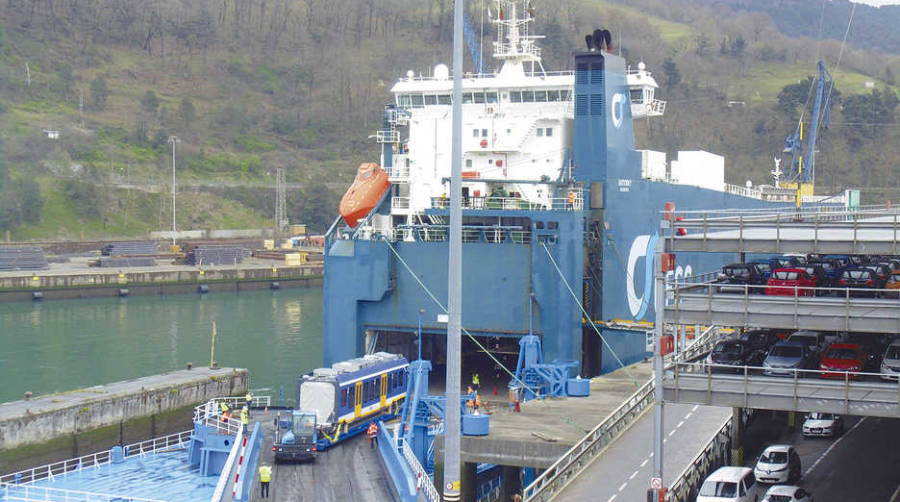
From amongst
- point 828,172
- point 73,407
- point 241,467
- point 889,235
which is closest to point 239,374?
point 73,407

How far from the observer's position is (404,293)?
99.9ft

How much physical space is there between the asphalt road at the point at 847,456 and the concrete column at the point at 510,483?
202 inches

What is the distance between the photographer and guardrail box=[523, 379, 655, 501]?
18656 millimetres

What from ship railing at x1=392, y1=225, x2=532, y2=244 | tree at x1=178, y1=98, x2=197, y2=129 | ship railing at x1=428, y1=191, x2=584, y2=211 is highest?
tree at x1=178, y1=98, x2=197, y2=129

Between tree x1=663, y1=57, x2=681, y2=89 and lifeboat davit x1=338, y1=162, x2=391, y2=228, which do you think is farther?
tree x1=663, y1=57, x2=681, y2=89

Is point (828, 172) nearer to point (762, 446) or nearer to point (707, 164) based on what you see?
point (707, 164)

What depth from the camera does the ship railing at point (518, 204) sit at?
3058 centimetres

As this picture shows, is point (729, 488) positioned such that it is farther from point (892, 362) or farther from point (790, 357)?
point (892, 362)

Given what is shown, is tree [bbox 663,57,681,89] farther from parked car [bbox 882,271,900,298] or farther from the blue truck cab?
the blue truck cab

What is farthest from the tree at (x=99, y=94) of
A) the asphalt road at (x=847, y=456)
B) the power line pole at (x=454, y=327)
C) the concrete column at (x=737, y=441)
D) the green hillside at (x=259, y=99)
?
the power line pole at (x=454, y=327)

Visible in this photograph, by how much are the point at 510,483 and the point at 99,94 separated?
11435 cm

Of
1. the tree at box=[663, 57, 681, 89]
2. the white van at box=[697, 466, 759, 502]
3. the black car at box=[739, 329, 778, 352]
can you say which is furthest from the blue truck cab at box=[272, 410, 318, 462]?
the tree at box=[663, 57, 681, 89]

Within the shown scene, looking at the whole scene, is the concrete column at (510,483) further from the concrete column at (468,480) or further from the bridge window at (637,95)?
the bridge window at (637,95)

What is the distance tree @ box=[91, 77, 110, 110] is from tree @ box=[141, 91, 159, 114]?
14.7 ft
